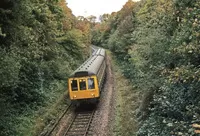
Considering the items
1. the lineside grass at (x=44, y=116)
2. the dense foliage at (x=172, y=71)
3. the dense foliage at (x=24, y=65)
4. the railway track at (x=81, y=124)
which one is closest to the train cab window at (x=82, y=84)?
the railway track at (x=81, y=124)

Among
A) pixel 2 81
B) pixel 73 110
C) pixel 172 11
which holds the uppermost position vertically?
pixel 172 11

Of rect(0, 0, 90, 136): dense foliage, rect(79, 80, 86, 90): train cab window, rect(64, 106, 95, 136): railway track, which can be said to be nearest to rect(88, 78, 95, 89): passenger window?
rect(79, 80, 86, 90): train cab window

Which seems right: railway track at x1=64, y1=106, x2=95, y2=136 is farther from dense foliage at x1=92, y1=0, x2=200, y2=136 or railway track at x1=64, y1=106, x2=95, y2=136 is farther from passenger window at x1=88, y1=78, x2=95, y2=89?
dense foliage at x1=92, y1=0, x2=200, y2=136

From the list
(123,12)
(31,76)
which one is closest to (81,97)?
(31,76)

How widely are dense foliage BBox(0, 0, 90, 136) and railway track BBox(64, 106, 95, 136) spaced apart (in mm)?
2290

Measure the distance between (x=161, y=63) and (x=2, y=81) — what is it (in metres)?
7.71

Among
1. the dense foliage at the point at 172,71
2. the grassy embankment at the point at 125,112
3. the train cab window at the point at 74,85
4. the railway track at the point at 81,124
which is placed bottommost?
the railway track at the point at 81,124

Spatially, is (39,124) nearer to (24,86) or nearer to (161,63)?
(24,86)

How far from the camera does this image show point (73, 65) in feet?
111

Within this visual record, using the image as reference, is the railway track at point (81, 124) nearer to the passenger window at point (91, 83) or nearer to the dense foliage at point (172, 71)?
the passenger window at point (91, 83)

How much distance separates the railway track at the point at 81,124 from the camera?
613 inches

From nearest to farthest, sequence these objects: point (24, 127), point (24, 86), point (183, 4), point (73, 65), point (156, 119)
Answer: point (156, 119)
point (183, 4)
point (24, 127)
point (24, 86)
point (73, 65)

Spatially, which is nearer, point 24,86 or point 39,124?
point 39,124

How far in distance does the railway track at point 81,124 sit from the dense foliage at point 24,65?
90.1 inches
